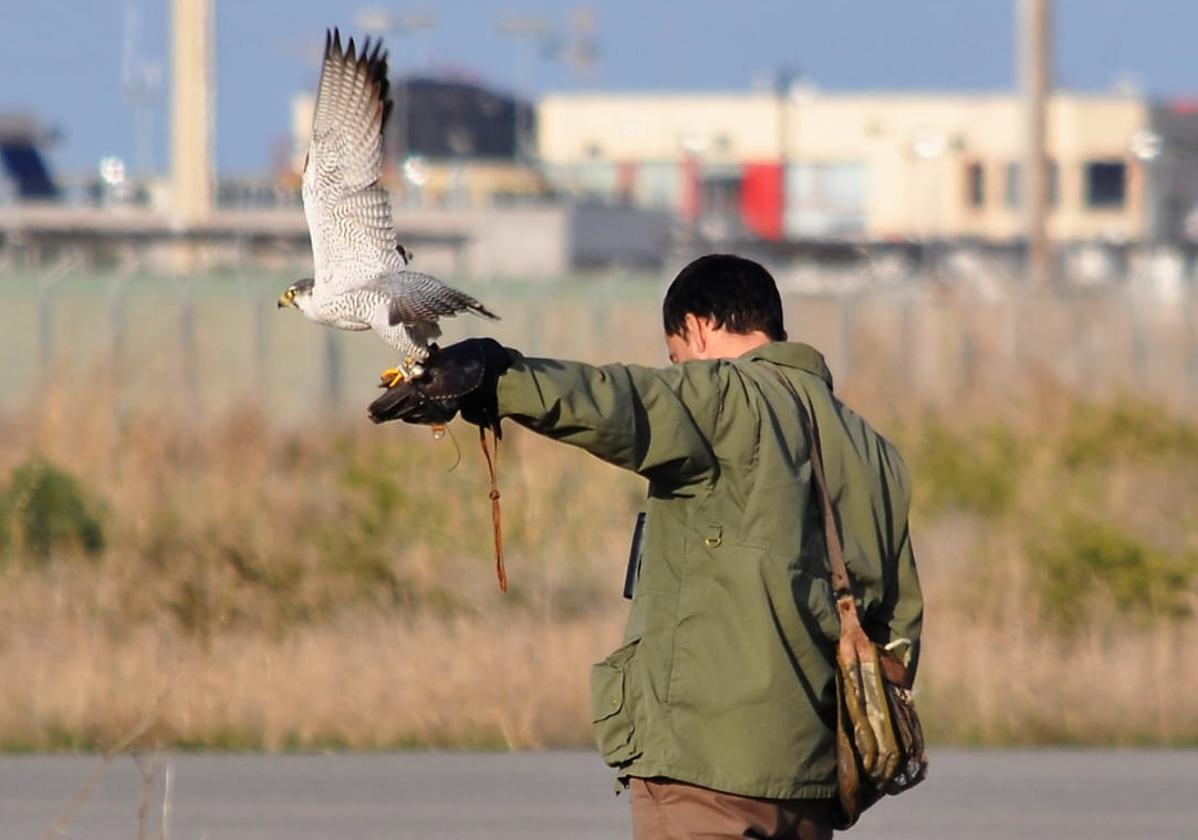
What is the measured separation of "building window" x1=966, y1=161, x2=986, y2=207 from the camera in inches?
3095

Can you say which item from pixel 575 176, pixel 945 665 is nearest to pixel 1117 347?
pixel 945 665

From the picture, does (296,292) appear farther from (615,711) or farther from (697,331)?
(615,711)

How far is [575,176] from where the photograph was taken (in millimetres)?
76250

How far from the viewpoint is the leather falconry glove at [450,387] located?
4145mm

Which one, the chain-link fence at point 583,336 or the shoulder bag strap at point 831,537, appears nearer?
the shoulder bag strap at point 831,537

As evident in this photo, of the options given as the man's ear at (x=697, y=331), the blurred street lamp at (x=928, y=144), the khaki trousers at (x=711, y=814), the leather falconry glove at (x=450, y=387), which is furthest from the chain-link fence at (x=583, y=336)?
the blurred street lamp at (x=928, y=144)

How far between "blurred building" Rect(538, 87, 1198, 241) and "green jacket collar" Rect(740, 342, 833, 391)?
7078 centimetres

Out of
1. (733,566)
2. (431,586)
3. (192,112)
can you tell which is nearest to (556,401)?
(733,566)

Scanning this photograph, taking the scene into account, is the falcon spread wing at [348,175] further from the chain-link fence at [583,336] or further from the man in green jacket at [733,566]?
the chain-link fence at [583,336]

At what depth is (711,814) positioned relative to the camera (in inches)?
178

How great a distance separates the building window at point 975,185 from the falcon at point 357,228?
7417 centimetres

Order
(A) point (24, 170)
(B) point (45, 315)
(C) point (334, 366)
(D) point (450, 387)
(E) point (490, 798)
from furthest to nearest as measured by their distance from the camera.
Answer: (A) point (24, 170) < (C) point (334, 366) < (B) point (45, 315) < (E) point (490, 798) < (D) point (450, 387)

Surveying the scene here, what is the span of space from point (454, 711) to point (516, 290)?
18.8m

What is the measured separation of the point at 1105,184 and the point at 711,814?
76.9 m
